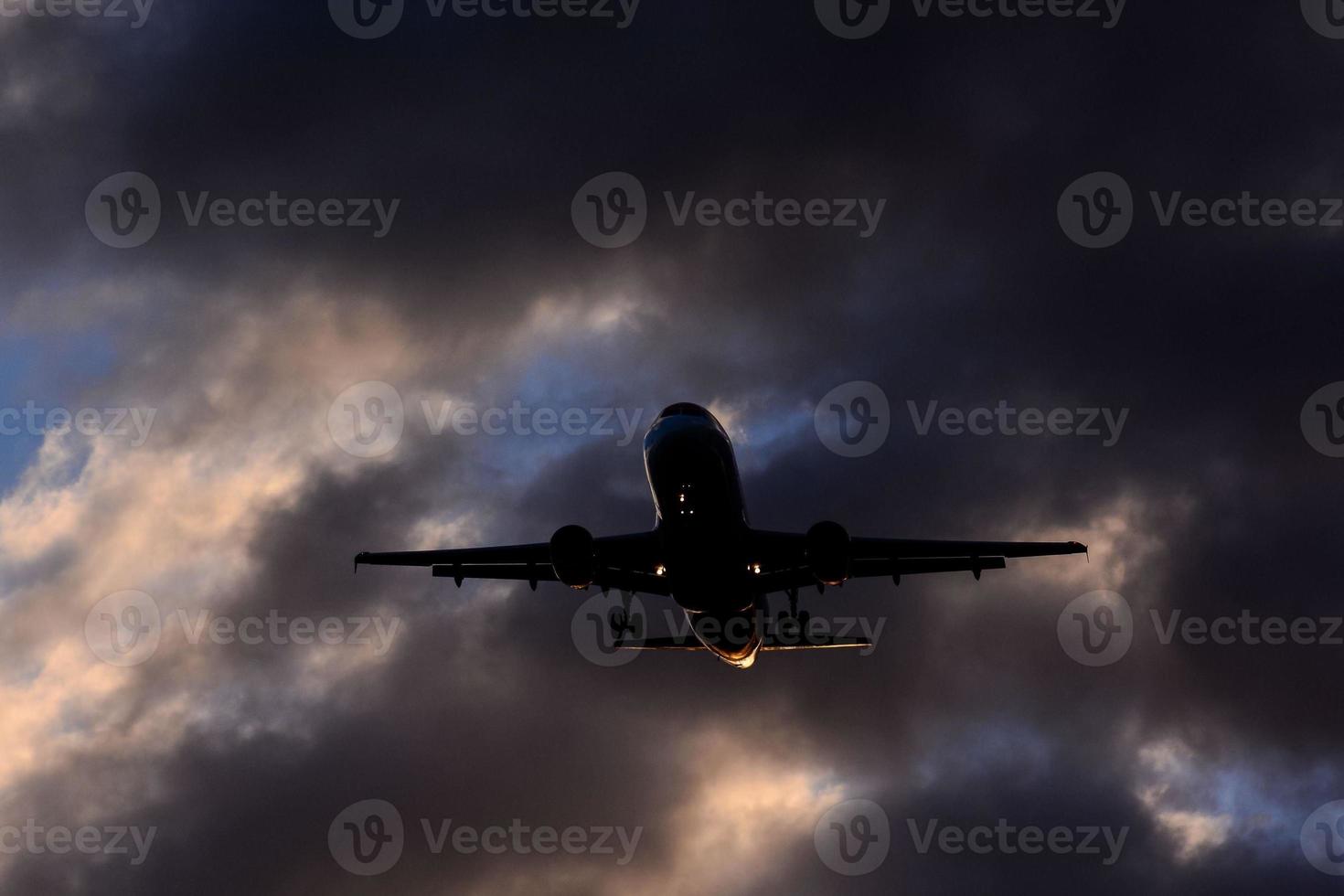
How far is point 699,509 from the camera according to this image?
3538 centimetres

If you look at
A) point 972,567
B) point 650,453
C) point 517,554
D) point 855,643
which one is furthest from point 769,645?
point 650,453

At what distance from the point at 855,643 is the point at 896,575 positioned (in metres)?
3.52

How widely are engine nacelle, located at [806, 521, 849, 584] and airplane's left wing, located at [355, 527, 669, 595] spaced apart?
5.89 metres

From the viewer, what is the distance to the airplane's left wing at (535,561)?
135 feet

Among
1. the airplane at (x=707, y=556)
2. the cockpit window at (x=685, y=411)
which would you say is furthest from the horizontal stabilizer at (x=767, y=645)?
the cockpit window at (x=685, y=411)

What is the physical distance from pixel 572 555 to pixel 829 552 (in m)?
8.64

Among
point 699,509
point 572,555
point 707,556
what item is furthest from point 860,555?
point 572,555

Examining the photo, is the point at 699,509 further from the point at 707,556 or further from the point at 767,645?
the point at 767,645

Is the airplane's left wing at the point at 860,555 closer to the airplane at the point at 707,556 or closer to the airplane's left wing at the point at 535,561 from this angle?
the airplane at the point at 707,556

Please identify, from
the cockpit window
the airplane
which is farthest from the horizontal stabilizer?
the cockpit window

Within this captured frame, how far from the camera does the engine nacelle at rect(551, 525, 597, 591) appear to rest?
37.7 m

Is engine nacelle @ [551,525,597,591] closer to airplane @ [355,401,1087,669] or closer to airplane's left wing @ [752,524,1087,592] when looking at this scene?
airplane @ [355,401,1087,669]

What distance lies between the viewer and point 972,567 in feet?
146

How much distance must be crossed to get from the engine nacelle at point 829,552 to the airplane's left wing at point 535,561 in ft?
19.3
